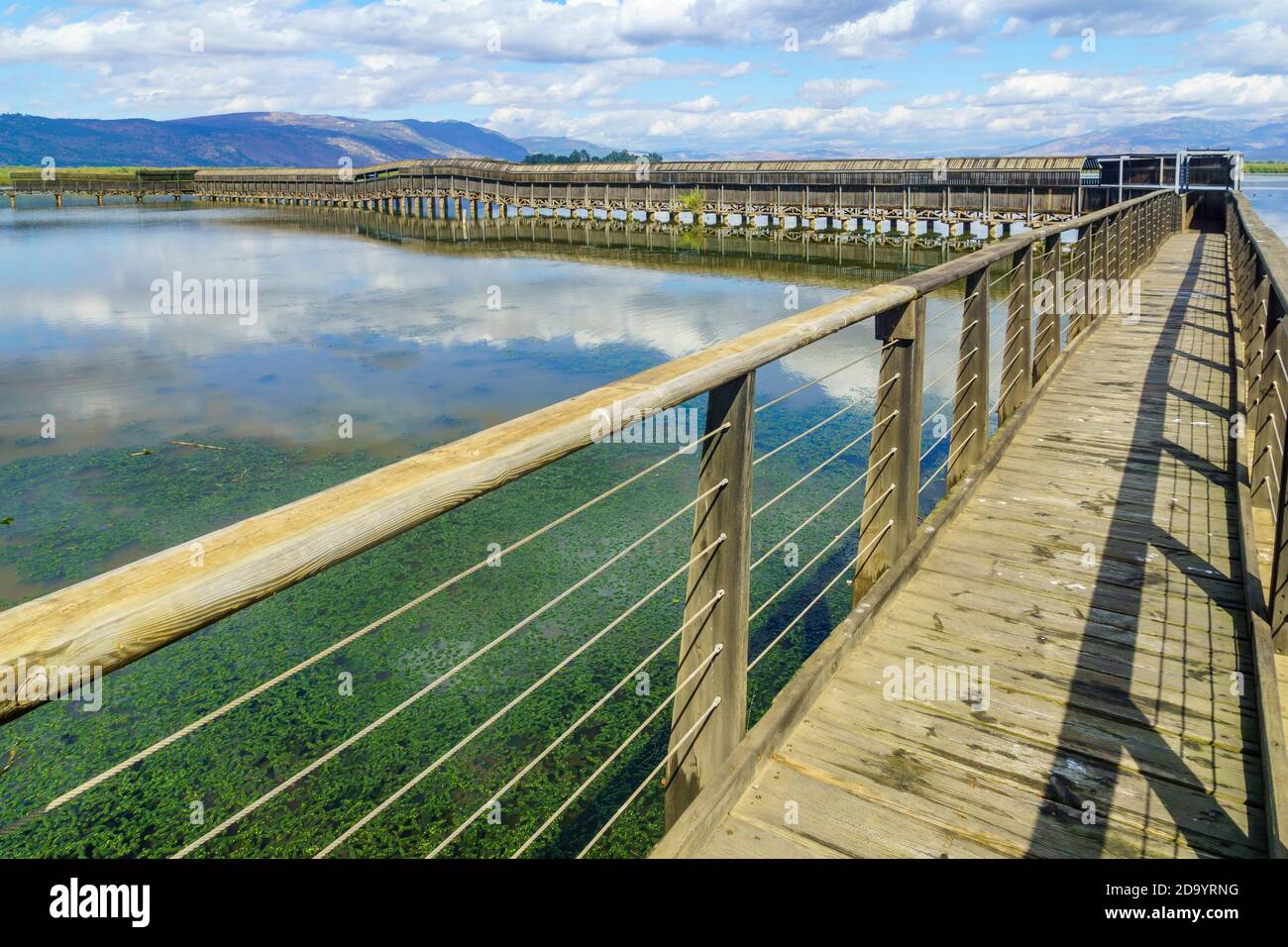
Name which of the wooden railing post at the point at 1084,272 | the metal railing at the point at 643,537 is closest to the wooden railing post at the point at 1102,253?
the wooden railing post at the point at 1084,272

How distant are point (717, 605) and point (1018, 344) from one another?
4138mm

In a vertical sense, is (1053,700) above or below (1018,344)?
below

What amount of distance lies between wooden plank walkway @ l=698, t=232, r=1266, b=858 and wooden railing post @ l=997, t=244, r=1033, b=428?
0.87m

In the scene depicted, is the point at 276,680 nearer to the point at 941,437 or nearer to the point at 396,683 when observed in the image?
the point at 396,683

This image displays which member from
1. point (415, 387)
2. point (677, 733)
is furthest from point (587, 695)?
point (415, 387)

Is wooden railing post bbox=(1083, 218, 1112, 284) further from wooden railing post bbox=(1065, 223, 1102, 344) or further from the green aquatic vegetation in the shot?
the green aquatic vegetation

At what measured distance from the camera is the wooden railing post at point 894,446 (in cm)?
344

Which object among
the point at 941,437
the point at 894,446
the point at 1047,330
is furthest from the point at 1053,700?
the point at 941,437

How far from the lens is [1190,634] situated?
3236mm

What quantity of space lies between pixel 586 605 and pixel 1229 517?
355cm

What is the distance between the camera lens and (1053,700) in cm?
288

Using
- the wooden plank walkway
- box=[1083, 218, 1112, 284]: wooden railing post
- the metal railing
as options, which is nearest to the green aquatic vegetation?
the metal railing
